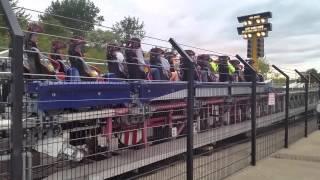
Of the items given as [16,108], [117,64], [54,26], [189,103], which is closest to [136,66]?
[117,64]

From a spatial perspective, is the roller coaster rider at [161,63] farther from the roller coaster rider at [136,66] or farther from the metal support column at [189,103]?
the metal support column at [189,103]

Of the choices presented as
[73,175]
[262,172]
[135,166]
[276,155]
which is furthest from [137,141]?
[276,155]

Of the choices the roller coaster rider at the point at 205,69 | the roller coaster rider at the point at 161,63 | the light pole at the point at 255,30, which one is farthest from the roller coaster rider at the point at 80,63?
the light pole at the point at 255,30

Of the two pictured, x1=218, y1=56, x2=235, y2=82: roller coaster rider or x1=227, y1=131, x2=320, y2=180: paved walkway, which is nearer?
x1=227, y1=131, x2=320, y2=180: paved walkway

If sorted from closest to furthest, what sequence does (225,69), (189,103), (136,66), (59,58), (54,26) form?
(54,26)
(189,103)
(59,58)
(136,66)
(225,69)

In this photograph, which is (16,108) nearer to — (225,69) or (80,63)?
(80,63)

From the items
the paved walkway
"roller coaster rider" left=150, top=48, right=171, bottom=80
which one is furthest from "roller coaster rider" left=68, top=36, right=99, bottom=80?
the paved walkway

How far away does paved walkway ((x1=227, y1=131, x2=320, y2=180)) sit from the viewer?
8492mm

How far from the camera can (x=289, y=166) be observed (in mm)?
9469

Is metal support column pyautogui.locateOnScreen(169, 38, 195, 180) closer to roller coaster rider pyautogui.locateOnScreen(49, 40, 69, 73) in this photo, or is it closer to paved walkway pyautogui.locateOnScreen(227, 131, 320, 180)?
paved walkway pyautogui.locateOnScreen(227, 131, 320, 180)

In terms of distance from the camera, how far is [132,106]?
7973 mm

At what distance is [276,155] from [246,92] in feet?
4.94

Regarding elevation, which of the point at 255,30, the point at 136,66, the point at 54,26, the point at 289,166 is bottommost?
the point at 289,166

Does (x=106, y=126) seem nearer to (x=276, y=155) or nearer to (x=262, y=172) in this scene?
(x=262, y=172)
